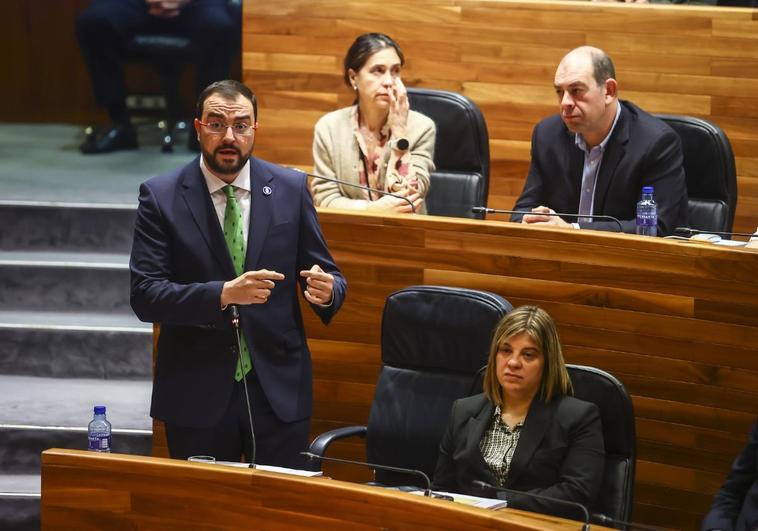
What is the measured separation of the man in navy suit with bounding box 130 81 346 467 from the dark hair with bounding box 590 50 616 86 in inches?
29.4

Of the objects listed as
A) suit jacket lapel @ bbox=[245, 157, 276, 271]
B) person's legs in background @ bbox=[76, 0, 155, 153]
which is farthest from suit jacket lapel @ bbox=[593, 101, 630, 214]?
person's legs in background @ bbox=[76, 0, 155, 153]

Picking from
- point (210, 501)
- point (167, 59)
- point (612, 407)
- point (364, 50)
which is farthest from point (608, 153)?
point (167, 59)

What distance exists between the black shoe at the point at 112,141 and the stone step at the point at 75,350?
48.5 inches

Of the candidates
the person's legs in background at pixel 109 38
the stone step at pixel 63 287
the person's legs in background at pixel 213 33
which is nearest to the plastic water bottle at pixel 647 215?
the stone step at pixel 63 287

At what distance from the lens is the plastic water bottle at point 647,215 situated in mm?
2252

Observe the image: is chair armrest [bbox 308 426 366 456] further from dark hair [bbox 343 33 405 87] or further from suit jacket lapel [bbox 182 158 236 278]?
dark hair [bbox 343 33 405 87]

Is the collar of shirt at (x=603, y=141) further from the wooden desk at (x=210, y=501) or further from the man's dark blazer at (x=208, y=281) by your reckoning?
the wooden desk at (x=210, y=501)

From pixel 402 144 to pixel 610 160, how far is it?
0.41 meters

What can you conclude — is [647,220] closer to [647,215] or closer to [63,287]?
[647,215]

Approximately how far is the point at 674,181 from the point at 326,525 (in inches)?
44.8

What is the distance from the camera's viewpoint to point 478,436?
75.1 inches

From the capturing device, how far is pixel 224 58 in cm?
381

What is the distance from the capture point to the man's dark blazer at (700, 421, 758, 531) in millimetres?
1769

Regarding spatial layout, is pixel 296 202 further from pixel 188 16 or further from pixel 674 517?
pixel 188 16
